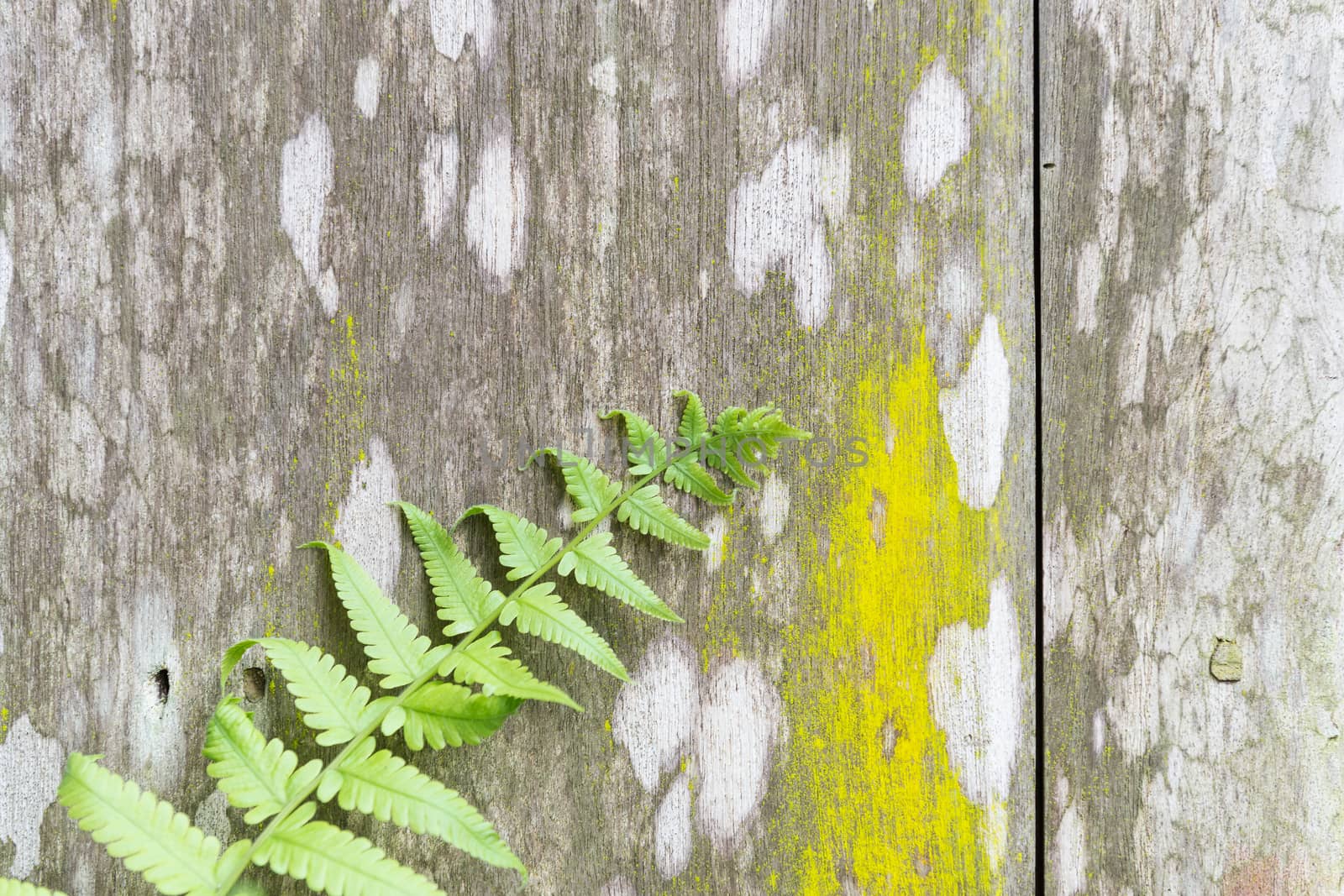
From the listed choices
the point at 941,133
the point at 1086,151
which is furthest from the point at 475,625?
the point at 1086,151

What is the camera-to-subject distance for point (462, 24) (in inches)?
37.9

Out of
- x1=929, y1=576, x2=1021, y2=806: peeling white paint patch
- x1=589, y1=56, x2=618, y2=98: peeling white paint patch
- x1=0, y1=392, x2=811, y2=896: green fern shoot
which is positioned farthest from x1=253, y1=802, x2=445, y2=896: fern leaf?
x1=589, y1=56, x2=618, y2=98: peeling white paint patch

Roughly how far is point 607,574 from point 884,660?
39cm

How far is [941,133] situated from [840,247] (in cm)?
20

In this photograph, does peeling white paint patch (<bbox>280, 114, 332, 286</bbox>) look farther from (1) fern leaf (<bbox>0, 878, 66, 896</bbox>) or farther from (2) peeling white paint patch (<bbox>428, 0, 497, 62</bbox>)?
(1) fern leaf (<bbox>0, 878, 66, 896</bbox>)

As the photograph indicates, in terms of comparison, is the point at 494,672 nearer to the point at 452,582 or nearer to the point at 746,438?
the point at 452,582

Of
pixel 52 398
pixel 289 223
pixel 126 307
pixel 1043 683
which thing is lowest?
pixel 1043 683

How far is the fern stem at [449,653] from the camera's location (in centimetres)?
76

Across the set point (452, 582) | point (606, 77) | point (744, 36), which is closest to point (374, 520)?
point (452, 582)

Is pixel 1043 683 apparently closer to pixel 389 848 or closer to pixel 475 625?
pixel 475 625

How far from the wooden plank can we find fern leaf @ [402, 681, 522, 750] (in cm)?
70

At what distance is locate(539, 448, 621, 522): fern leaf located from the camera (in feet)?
2.95

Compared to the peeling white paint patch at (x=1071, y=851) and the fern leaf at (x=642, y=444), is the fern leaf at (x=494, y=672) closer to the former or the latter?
the fern leaf at (x=642, y=444)

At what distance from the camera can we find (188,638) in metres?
0.93
